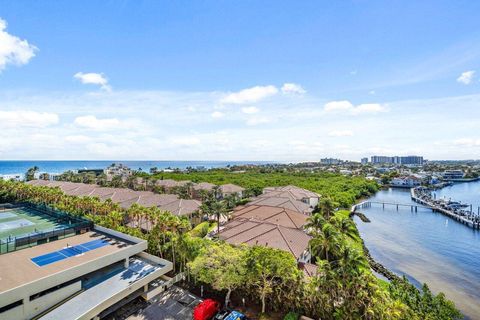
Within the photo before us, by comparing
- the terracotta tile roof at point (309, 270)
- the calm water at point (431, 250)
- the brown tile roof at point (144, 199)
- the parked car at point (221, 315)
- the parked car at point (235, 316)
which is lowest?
the calm water at point (431, 250)

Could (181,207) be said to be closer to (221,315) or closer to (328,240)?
(328,240)

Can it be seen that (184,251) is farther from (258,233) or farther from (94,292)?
(258,233)

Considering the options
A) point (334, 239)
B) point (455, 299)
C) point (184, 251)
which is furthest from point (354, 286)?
point (455, 299)

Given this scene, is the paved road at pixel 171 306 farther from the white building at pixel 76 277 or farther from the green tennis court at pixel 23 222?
the green tennis court at pixel 23 222

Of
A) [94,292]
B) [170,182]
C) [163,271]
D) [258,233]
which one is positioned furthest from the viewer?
[170,182]

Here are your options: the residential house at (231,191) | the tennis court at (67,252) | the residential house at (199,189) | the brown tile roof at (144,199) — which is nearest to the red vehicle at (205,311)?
the tennis court at (67,252)

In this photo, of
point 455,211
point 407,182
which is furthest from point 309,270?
point 407,182
